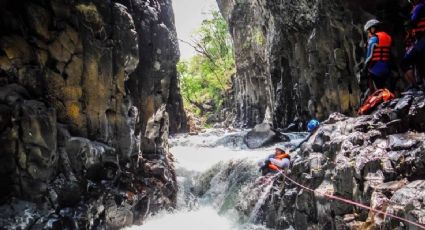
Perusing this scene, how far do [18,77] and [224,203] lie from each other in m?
7.57

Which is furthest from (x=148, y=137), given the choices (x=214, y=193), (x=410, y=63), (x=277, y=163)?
(x=410, y=63)

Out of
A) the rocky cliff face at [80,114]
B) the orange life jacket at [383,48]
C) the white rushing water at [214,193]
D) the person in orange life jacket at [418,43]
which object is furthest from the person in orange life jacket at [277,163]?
the person in orange life jacket at [418,43]

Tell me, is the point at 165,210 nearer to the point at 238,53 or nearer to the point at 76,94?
the point at 76,94

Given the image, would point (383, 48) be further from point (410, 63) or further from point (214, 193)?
point (214, 193)

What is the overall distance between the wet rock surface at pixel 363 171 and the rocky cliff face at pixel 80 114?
4.89 m

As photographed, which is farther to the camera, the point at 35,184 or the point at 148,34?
the point at 148,34

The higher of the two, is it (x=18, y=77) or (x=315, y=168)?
(x=18, y=77)

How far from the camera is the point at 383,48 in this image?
779 cm

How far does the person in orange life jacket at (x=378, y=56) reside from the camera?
779 cm

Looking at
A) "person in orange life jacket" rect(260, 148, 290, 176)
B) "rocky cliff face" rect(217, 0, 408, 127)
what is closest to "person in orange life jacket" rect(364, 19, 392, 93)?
"rocky cliff face" rect(217, 0, 408, 127)

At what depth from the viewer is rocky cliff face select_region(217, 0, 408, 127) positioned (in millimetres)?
11786

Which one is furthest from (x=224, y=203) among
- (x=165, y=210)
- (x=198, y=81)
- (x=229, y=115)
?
(x=198, y=81)

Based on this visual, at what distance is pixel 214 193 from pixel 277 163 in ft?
15.1

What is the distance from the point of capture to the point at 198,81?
154 ft
